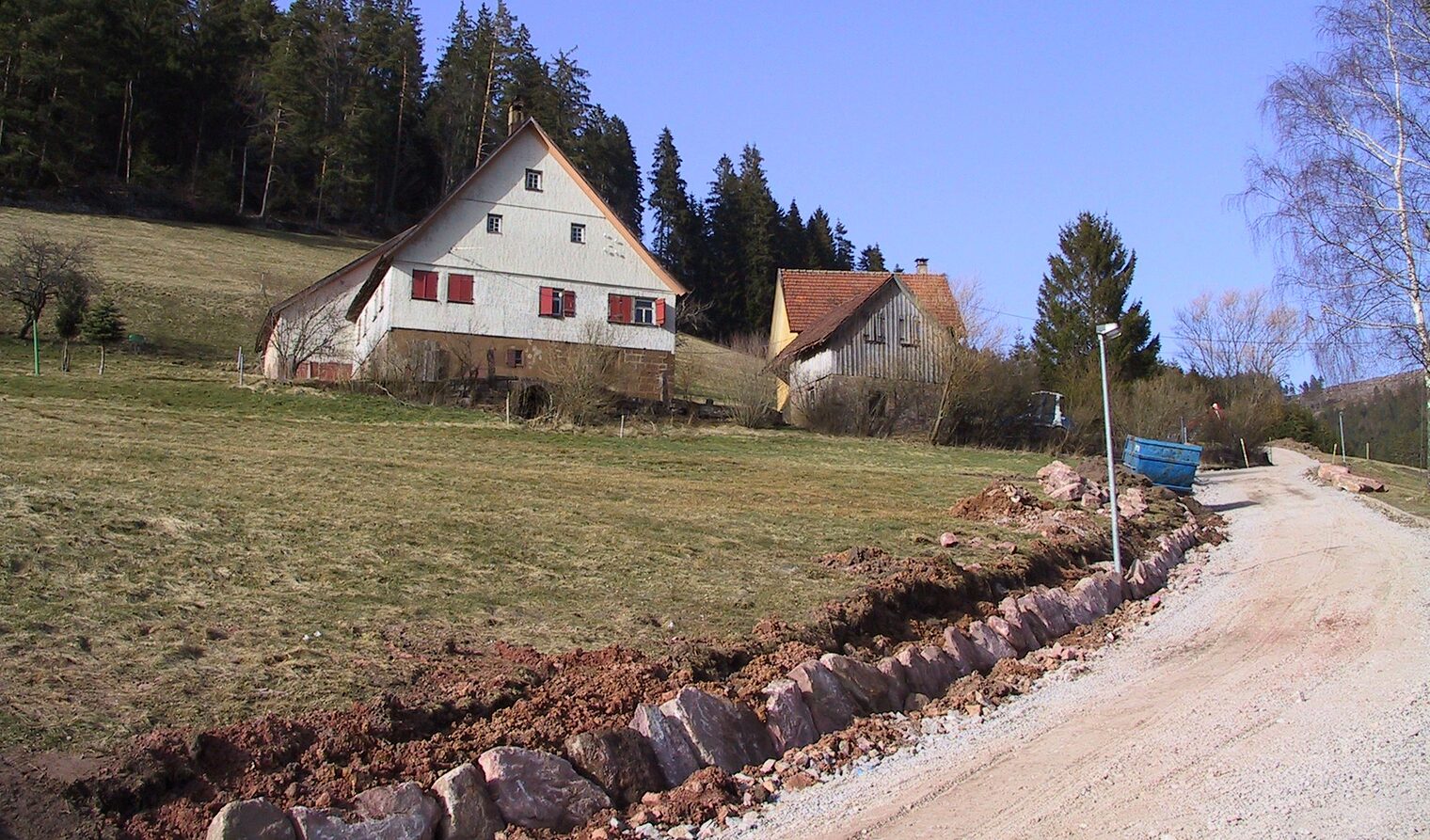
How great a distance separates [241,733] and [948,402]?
34.5m

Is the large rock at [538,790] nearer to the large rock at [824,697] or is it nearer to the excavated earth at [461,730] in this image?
the excavated earth at [461,730]

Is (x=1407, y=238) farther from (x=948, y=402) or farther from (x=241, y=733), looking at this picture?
(x=241, y=733)

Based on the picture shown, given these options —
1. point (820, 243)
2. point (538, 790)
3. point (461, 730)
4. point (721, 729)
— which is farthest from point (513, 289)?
point (820, 243)

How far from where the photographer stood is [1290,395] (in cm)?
6856

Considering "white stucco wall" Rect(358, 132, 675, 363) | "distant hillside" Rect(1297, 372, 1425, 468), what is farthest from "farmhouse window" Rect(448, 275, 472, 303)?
"distant hillside" Rect(1297, 372, 1425, 468)

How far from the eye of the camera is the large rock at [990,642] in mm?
10406

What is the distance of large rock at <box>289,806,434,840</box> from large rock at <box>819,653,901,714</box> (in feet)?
12.3

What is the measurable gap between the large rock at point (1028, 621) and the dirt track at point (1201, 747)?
0.66 m

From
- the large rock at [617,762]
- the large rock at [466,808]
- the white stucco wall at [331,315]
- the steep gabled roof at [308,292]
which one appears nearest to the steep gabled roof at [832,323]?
the steep gabled roof at [308,292]

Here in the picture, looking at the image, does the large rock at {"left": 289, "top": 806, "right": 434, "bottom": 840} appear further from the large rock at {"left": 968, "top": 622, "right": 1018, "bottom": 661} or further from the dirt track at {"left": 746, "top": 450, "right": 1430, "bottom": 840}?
the large rock at {"left": 968, "top": 622, "right": 1018, "bottom": 661}

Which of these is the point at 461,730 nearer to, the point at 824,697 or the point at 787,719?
the point at 787,719

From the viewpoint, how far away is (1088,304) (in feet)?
176

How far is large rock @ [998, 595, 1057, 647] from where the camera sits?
11289 mm

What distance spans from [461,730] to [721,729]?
1738 millimetres
